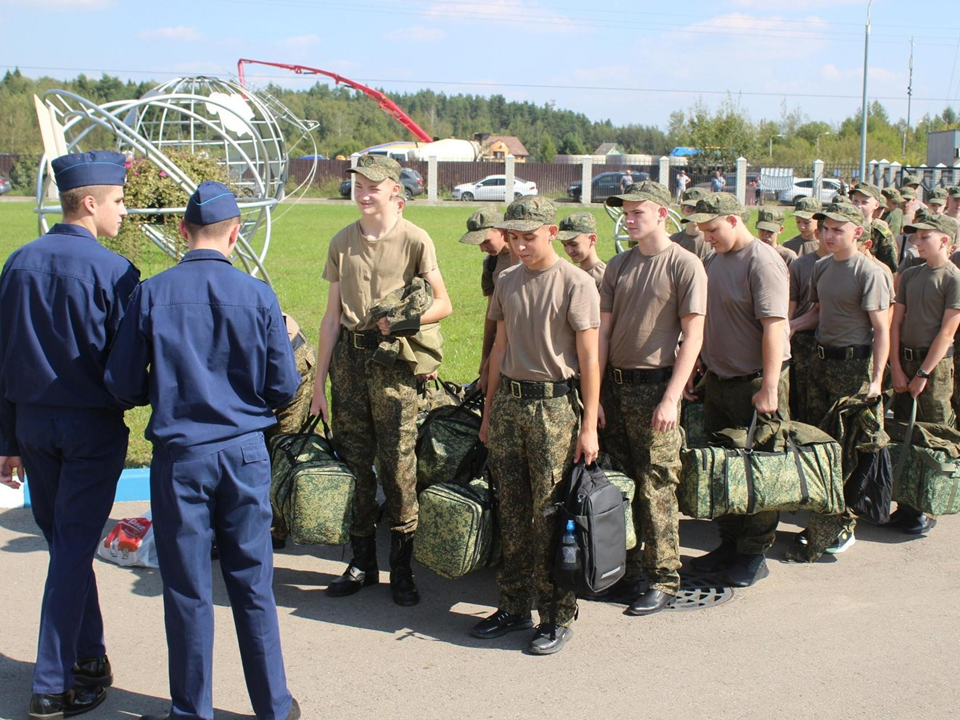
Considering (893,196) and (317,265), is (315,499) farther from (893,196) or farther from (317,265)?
(317,265)

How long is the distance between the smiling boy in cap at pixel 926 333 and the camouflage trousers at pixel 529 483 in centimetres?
274

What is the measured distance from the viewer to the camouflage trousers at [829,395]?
5.55 metres

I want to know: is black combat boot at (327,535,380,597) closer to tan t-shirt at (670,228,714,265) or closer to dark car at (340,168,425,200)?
tan t-shirt at (670,228,714,265)

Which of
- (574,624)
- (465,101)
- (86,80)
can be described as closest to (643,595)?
(574,624)

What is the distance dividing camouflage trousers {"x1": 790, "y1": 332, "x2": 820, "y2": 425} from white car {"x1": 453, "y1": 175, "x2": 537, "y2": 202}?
43.6m

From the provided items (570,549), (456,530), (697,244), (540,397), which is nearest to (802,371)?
(697,244)

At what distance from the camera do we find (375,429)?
5.12 m

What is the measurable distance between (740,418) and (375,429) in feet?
6.90

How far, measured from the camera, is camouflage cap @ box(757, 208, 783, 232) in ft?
25.0

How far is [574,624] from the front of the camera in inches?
189

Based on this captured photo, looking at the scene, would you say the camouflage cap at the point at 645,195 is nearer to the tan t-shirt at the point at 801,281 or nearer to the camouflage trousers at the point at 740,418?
the camouflage trousers at the point at 740,418

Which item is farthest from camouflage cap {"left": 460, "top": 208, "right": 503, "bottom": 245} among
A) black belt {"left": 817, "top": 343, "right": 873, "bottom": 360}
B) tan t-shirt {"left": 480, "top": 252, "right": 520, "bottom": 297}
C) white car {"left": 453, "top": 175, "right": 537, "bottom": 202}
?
white car {"left": 453, "top": 175, "right": 537, "bottom": 202}

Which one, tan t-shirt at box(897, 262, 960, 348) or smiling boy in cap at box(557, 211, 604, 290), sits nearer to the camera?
smiling boy in cap at box(557, 211, 604, 290)

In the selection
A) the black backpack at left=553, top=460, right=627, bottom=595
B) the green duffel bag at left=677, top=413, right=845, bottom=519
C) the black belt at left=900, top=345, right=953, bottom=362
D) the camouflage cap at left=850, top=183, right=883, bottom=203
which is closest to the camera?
the black backpack at left=553, top=460, right=627, bottom=595
